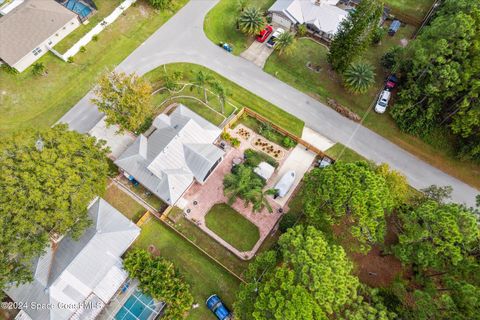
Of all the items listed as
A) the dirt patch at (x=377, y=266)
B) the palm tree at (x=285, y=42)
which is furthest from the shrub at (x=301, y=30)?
the dirt patch at (x=377, y=266)

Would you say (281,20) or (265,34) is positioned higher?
(281,20)

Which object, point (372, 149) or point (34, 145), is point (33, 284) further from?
point (372, 149)

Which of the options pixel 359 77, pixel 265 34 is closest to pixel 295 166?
pixel 359 77

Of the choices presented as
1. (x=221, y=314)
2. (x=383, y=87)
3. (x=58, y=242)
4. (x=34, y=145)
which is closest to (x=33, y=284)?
(x=58, y=242)

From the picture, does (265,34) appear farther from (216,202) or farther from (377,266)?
(377,266)

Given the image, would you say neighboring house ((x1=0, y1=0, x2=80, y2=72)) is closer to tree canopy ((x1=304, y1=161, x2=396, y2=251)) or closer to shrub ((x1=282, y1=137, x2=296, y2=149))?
shrub ((x1=282, y1=137, x2=296, y2=149))

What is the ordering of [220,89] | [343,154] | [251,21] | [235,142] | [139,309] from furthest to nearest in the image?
1. [251,21]
2. [343,154]
3. [235,142]
4. [220,89]
5. [139,309]
